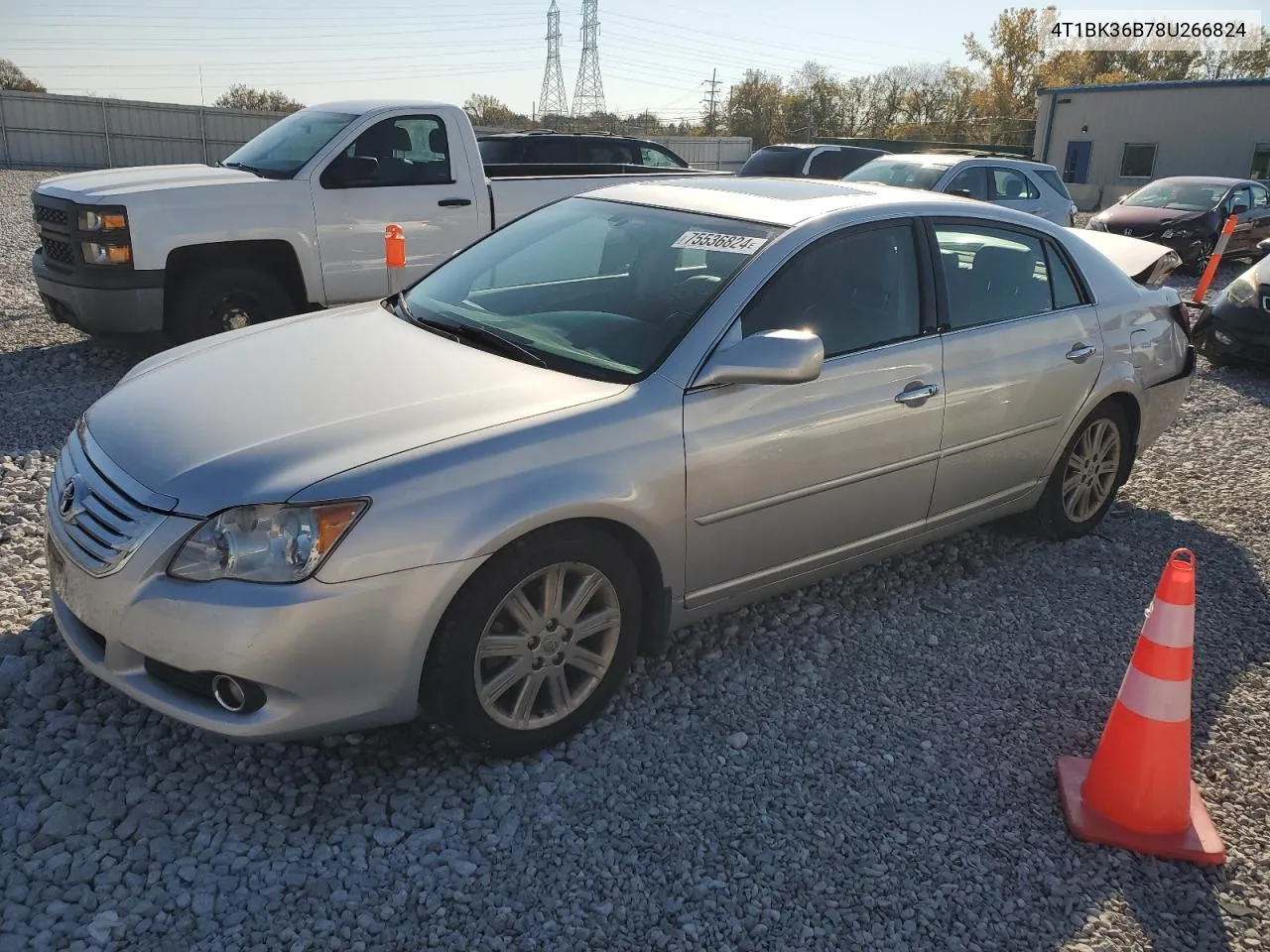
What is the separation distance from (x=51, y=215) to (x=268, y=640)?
575cm

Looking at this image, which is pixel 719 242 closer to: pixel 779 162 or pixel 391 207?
pixel 391 207

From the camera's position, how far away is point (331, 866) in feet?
8.79

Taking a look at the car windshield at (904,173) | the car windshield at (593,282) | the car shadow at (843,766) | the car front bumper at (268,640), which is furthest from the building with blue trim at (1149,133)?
the car front bumper at (268,640)

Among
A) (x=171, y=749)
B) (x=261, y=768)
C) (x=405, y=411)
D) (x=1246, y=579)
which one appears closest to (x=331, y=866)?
(x=261, y=768)

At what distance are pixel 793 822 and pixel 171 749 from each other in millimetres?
1849

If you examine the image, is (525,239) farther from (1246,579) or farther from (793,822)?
(1246,579)

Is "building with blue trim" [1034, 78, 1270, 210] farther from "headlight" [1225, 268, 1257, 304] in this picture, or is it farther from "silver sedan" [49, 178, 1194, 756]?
"silver sedan" [49, 178, 1194, 756]

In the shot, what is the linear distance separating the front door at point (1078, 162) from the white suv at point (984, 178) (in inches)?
956

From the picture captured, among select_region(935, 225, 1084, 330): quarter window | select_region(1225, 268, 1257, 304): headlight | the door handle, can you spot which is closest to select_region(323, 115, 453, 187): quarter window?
select_region(935, 225, 1084, 330): quarter window

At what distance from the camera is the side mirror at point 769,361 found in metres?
3.18

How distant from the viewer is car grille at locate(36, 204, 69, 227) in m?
6.77

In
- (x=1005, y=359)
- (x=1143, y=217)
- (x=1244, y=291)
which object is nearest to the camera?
(x=1005, y=359)

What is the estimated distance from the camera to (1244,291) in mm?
9109

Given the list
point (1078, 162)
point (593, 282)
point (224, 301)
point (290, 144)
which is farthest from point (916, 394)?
point (1078, 162)
